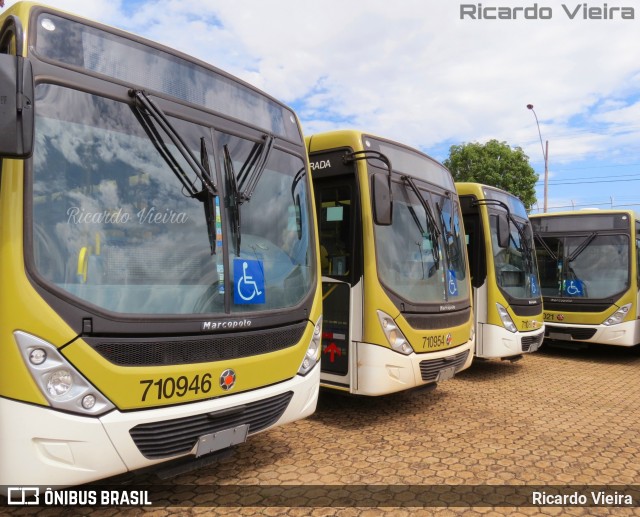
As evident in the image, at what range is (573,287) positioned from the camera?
32.2 ft

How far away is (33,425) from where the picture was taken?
8.47ft

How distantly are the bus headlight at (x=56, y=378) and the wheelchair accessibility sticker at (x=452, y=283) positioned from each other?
4.17 meters

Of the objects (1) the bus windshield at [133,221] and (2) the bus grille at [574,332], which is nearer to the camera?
(1) the bus windshield at [133,221]

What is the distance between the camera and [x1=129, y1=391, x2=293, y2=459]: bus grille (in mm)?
2961

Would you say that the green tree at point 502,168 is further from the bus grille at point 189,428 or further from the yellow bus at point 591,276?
the bus grille at point 189,428

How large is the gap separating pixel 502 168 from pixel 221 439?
25.4m

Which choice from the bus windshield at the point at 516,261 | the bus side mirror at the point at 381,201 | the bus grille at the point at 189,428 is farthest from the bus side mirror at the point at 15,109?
the bus windshield at the point at 516,261

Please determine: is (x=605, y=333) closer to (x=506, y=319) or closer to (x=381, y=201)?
(x=506, y=319)

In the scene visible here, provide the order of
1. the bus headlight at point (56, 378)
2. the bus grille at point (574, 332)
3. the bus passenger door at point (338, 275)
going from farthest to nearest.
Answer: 1. the bus grille at point (574, 332)
2. the bus passenger door at point (338, 275)
3. the bus headlight at point (56, 378)

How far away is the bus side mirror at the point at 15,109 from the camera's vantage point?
247 cm

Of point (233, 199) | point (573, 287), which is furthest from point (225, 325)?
point (573, 287)

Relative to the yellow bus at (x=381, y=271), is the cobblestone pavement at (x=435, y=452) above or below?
below

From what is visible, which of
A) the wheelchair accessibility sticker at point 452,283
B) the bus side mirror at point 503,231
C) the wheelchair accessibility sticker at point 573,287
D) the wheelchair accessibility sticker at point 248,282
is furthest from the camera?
the wheelchair accessibility sticker at point 573,287

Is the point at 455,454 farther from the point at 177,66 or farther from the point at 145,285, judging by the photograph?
the point at 177,66
